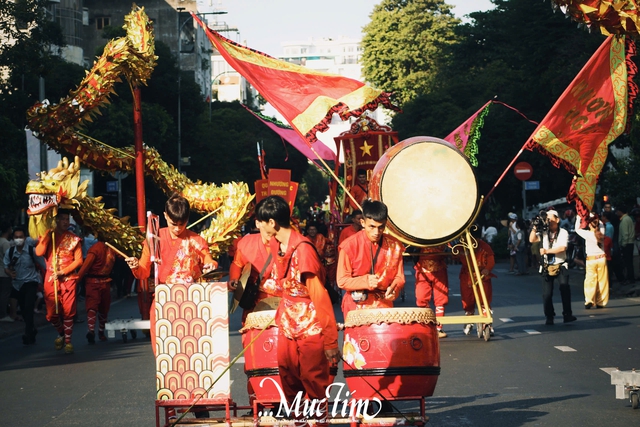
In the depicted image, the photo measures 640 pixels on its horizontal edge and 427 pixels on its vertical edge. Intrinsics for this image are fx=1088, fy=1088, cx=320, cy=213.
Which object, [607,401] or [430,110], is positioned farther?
[430,110]

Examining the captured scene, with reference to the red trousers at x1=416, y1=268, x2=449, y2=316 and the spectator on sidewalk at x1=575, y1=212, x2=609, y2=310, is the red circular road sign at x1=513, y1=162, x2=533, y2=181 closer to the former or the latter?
the spectator on sidewalk at x1=575, y1=212, x2=609, y2=310

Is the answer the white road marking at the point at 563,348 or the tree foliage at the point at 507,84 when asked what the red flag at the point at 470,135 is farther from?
the tree foliage at the point at 507,84

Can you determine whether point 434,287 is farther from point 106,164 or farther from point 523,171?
point 523,171

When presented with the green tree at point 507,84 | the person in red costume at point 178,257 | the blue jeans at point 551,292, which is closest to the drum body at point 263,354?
the person in red costume at point 178,257

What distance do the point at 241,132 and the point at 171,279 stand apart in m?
Answer: 55.5

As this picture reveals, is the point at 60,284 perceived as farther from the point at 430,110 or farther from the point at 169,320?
the point at 430,110

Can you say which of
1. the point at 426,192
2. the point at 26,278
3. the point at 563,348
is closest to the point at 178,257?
the point at 426,192

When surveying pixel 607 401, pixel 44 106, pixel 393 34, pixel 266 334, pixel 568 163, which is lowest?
pixel 607 401

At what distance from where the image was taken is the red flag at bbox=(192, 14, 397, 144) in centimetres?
1486

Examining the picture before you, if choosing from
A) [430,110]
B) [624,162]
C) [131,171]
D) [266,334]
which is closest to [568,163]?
[131,171]

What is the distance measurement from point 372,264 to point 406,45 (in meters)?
60.4

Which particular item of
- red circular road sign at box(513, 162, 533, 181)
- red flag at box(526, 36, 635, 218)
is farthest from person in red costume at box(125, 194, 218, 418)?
red circular road sign at box(513, 162, 533, 181)

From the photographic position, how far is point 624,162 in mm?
26828

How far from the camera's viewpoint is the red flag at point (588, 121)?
12781mm
